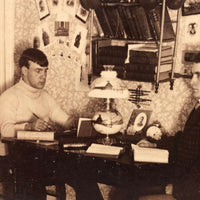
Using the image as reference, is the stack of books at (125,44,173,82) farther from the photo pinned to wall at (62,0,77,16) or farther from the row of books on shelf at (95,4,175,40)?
the photo pinned to wall at (62,0,77,16)

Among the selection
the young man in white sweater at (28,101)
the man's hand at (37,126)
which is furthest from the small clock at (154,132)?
the man's hand at (37,126)

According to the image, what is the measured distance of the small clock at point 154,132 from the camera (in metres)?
2.63

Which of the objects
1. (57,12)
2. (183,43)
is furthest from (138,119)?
(57,12)

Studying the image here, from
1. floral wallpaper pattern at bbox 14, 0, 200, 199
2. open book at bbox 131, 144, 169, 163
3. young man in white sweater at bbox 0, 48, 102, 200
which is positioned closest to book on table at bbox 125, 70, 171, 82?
floral wallpaper pattern at bbox 14, 0, 200, 199

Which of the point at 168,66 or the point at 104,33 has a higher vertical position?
the point at 104,33

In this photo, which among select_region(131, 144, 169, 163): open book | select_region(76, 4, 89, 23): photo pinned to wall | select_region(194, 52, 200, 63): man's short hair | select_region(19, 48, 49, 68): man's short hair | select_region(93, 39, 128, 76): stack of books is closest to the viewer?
select_region(131, 144, 169, 163): open book

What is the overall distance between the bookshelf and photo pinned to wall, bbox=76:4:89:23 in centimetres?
19

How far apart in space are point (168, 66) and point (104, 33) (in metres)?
0.61

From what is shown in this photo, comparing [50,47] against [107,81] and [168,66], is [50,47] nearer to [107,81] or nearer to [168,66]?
[107,81]

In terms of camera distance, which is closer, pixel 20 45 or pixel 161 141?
pixel 161 141

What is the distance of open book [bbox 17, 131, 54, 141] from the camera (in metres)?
2.47

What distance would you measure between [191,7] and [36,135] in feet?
4.81

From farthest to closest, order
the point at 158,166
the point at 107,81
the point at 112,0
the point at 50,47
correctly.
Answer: the point at 50,47
the point at 112,0
the point at 107,81
the point at 158,166

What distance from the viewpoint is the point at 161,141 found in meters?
2.53
